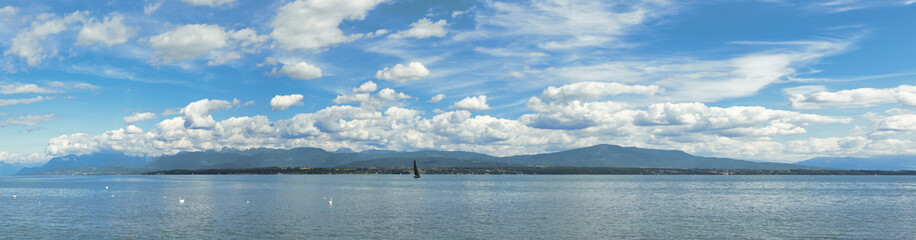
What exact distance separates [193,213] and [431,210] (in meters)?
44.8

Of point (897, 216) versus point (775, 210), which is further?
point (775, 210)

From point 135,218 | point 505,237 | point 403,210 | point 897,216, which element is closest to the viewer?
point 505,237

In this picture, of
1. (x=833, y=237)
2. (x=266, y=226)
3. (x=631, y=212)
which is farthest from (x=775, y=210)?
(x=266, y=226)

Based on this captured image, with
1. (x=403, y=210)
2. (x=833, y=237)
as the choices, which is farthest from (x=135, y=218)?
(x=833, y=237)

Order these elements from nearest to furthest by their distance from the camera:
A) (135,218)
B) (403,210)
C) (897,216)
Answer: (135,218) → (897,216) → (403,210)

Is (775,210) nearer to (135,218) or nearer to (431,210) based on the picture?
(431,210)

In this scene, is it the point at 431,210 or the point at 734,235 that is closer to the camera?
the point at 734,235

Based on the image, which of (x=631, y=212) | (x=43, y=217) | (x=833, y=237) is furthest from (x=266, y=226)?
(x=833, y=237)

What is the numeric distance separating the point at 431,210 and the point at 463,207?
34.2 ft

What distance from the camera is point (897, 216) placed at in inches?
4035

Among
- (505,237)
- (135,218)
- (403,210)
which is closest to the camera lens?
(505,237)

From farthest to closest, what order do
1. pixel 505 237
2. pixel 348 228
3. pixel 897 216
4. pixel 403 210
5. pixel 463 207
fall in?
pixel 463 207 < pixel 403 210 < pixel 897 216 < pixel 348 228 < pixel 505 237

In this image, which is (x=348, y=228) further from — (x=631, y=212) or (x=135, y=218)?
(x=631, y=212)

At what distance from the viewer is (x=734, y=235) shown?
243ft
